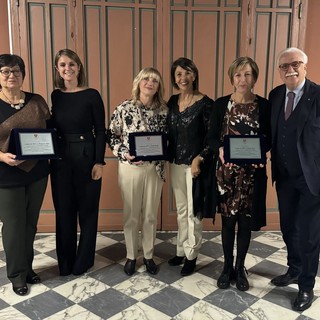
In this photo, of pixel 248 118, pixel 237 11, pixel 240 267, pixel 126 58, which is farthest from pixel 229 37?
pixel 240 267

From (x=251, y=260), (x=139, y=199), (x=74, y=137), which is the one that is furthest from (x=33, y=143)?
(x=251, y=260)

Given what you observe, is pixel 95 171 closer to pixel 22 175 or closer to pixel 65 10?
pixel 22 175

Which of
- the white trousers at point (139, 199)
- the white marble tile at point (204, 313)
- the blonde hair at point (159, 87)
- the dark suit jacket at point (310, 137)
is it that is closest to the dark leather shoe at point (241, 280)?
the white marble tile at point (204, 313)

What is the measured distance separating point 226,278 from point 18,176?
5.15 feet

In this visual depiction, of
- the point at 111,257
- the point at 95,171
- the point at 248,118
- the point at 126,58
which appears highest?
the point at 126,58

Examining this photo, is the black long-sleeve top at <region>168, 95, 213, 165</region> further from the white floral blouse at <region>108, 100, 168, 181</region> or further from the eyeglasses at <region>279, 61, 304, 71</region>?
the eyeglasses at <region>279, 61, 304, 71</region>

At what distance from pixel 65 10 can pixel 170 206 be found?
2071mm

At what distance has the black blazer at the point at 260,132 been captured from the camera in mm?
2508

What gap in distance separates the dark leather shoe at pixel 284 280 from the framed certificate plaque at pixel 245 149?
0.95m

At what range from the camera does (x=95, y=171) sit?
2734 mm

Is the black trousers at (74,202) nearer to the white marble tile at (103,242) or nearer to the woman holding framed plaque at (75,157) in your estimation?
the woman holding framed plaque at (75,157)

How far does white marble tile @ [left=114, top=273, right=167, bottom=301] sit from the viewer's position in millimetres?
2648

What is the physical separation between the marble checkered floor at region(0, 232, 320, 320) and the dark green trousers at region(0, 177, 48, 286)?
19 cm

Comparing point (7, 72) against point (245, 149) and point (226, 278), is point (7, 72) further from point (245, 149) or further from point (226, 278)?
point (226, 278)
